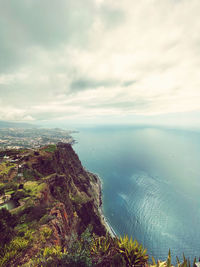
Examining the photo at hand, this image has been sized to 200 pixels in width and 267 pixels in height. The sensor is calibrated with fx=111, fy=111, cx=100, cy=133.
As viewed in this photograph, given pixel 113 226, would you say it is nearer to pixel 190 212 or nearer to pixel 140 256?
pixel 190 212

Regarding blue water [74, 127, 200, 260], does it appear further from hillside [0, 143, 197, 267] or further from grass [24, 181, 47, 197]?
grass [24, 181, 47, 197]

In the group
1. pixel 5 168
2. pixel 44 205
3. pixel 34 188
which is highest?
pixel 5 168

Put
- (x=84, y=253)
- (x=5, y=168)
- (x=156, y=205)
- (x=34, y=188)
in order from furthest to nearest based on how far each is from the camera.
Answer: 1. (x=156, y=205)
2. (x=5, y=168)
3. (x=34, y=188)
4. (x=84, y=253)

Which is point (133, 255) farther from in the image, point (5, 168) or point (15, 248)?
point (5, 168)

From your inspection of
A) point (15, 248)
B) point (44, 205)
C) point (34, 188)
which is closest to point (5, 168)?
point (34, 188)

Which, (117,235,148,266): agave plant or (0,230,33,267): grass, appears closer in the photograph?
(117,235,148,266): agave plant

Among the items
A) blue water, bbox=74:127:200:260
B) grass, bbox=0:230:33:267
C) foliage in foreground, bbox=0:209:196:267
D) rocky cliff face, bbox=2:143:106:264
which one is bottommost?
blue water, bbox=74:127:200:260

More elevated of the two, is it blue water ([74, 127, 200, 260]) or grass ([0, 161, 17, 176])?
grass ([0, 161, 17, 176])

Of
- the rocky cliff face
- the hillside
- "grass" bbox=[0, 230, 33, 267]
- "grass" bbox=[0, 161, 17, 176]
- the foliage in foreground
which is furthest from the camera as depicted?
"grass" bbox=[0, 161, 17, 176]

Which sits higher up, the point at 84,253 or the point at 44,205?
the point at 84,253

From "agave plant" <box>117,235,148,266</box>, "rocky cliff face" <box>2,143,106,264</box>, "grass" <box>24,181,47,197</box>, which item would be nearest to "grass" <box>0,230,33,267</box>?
"rocky cliff face" <box>2,143,106,264</box>

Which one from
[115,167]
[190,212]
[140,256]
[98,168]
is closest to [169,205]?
[190,212]
